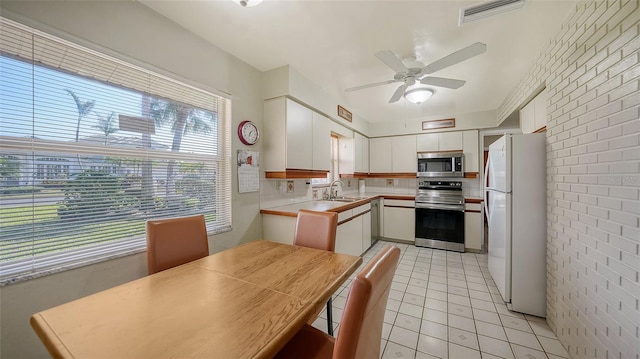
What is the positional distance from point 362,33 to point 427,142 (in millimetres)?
3004

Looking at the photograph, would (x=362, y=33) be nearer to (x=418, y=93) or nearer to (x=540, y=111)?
(x=418, y=93)

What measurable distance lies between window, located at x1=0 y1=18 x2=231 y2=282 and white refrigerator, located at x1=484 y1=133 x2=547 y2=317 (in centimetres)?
281

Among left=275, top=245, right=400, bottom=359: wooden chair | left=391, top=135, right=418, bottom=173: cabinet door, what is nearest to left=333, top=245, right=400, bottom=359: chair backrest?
left=275, top=245, right=400, bottom=359: wooden chair

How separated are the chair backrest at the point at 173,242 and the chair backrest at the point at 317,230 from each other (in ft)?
2.29

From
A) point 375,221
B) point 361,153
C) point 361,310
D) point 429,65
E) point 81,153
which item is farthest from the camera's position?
point 361,153

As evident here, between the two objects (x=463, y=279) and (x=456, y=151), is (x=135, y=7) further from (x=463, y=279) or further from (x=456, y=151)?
(x=456, y=151)

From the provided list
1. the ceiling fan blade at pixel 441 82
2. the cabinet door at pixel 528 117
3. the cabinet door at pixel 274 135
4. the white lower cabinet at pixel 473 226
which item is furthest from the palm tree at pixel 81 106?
the white lower cabinet at pixel 473 226

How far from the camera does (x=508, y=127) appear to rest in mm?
3977

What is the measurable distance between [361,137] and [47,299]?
424 centimetres

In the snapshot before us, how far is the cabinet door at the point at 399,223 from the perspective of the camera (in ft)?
13.3

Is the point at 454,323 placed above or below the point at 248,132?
below

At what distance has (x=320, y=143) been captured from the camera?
308cm

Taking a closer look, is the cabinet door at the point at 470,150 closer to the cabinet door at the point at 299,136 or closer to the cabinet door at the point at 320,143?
the cabinet door at the point at 320,143

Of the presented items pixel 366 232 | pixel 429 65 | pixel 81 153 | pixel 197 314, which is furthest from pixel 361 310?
pixel 366 232
